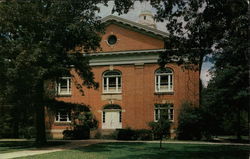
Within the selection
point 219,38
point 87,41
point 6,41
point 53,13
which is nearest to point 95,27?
point 87,41

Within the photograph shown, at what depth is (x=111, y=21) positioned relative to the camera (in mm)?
37125

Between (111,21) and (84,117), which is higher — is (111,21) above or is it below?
above

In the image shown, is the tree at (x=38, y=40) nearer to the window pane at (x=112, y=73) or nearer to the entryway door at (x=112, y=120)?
the window pane at (x=112, y=73)

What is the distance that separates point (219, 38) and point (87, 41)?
1035 centimetres

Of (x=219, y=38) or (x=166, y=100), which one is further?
(x=166, y=100)

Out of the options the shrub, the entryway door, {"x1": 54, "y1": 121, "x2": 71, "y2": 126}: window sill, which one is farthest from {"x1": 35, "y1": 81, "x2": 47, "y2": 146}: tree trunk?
{"x1": 54, "y1": 121, "x2": 71, "y2": 126}: window sill

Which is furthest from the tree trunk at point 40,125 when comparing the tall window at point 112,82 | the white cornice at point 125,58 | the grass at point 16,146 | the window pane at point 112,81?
the white cornice at point 125,58

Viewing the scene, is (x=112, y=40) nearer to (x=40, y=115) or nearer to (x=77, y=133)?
(x=77, y=133)

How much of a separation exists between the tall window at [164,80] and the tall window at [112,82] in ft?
13.2

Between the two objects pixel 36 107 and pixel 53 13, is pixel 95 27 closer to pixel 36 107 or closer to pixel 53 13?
pixel 53 13

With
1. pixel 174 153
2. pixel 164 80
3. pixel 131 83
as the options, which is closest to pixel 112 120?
pixel 131 83

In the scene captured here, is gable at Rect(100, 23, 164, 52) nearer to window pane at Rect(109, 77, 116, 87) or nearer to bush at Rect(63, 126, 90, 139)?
window pane at Rect(109, 77, 116, 87)

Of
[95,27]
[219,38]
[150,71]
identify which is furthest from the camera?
[150,71]

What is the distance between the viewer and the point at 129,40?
120 feet
